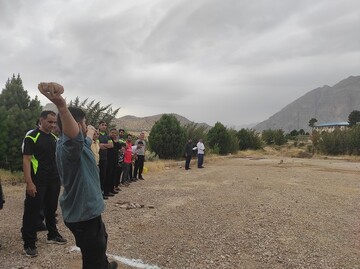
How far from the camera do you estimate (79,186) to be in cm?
286

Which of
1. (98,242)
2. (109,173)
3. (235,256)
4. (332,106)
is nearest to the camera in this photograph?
(98,242)

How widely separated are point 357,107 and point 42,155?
186559 millimetres

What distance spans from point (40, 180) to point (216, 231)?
2.78m

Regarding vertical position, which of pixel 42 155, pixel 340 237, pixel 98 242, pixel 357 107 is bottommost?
pixel 340 237

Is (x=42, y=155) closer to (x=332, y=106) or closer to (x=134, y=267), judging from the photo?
(x=134, y=267)

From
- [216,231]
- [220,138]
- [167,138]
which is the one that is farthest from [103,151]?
[220,138]

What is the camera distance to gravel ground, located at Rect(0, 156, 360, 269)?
14.6 feet

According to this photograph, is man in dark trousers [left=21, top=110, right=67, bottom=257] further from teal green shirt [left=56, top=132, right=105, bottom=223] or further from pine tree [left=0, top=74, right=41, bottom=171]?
pine tree [left=0, top=74, right=41, bottom=171]

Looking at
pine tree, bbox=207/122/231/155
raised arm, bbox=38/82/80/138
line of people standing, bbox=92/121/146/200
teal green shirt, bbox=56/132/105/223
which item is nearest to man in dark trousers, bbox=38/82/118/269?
teal green shirt, bbox=56/132/105/223

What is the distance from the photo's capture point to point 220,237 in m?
5.36

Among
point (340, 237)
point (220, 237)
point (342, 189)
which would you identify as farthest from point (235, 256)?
point (342, 189)

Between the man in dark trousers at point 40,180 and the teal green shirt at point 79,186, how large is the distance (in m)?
1.77

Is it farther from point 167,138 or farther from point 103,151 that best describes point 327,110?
point 103,151

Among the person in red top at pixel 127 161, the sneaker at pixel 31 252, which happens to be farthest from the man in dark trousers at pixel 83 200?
the person in red top at pixel 127 161
